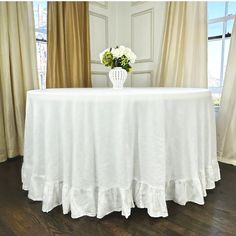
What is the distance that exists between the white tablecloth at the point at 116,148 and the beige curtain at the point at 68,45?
1239 millimetres

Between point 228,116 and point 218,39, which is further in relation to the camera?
point 218,39

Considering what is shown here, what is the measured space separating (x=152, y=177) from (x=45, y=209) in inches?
29.6

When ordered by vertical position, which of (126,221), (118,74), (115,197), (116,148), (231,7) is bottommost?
(126,221)

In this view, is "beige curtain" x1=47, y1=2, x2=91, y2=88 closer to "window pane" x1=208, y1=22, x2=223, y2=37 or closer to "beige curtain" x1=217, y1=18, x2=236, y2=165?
"window pane" x1=208, y1=22, x2=223, y2=37

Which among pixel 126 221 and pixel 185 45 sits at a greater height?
pixel 185 45

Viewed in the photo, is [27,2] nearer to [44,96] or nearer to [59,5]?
[59,5]

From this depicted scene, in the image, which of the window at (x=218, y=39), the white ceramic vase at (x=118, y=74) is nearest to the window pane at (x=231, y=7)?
the window at (x=218, y=39)

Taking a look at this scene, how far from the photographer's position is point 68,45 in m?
2.73

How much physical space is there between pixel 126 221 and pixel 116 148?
478 mm

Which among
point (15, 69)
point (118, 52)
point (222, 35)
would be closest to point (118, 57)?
point (118, 52)

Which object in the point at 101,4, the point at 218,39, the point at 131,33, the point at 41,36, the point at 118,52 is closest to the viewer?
the point at 118,52

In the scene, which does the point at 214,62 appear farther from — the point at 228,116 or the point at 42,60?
the point at 42,60

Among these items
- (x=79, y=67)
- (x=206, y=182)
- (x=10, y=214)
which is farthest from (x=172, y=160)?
(x=79, y=67)

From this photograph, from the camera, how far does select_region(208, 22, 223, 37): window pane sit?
8.41 feet
